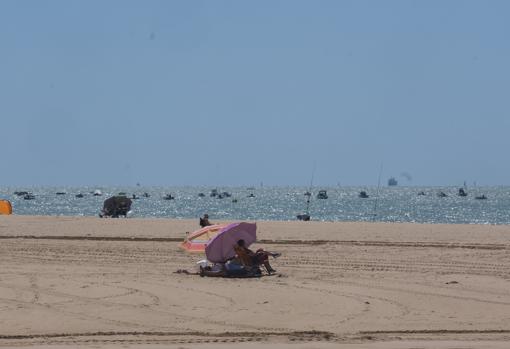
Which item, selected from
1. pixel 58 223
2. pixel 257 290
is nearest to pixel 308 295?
pixel 257 290

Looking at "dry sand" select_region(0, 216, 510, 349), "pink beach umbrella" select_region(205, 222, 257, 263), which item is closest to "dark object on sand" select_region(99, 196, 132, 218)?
"dry sand" select_region(0, 216, 510, 349)

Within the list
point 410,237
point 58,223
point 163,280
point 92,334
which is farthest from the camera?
point 58,223

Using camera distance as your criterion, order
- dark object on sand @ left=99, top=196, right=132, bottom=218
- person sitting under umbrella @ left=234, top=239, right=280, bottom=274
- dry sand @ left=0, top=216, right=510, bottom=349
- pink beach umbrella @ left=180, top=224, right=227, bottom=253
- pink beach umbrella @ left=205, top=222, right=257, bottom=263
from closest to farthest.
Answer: dry sand @ left=0, top=216, right=510, bottom=349 → person sitting under umbrella @ left=234, top=239, right=280, bottom=274 → pink beach umbrella @ left=205, top=222, right=257, bottom=263 → pink beach umbrella @ left=180, top=224, right=227, bottom=253 → dark object on sand @ left=99, top=196, right=132, bottom=218

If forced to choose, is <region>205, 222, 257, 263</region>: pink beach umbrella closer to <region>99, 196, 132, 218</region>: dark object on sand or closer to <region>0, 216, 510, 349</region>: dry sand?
<region>0, 216, 510, 349</region>: dry sand

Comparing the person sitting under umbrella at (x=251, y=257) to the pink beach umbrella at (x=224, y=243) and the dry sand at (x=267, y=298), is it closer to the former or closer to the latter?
the pink beach umbrella at (x=224, y=243)

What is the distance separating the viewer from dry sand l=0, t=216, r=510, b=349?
12.2 meters

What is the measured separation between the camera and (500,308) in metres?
14.8

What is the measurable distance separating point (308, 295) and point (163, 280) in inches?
131

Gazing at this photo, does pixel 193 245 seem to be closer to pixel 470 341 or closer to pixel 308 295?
pixel 308 295

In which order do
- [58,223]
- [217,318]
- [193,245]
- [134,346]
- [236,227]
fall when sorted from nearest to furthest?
[134,346] < [217,318] < [236,227] < [193,245] < [58,223]

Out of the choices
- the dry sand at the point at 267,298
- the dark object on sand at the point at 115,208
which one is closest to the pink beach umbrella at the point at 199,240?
the dry sand at the point at 267,298

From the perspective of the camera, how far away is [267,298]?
620 inches

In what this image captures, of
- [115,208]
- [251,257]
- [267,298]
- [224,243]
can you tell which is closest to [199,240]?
[224,243]

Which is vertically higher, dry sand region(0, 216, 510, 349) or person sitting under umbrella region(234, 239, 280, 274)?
person sitting under umbrella region(234, 239, 280, 274)
